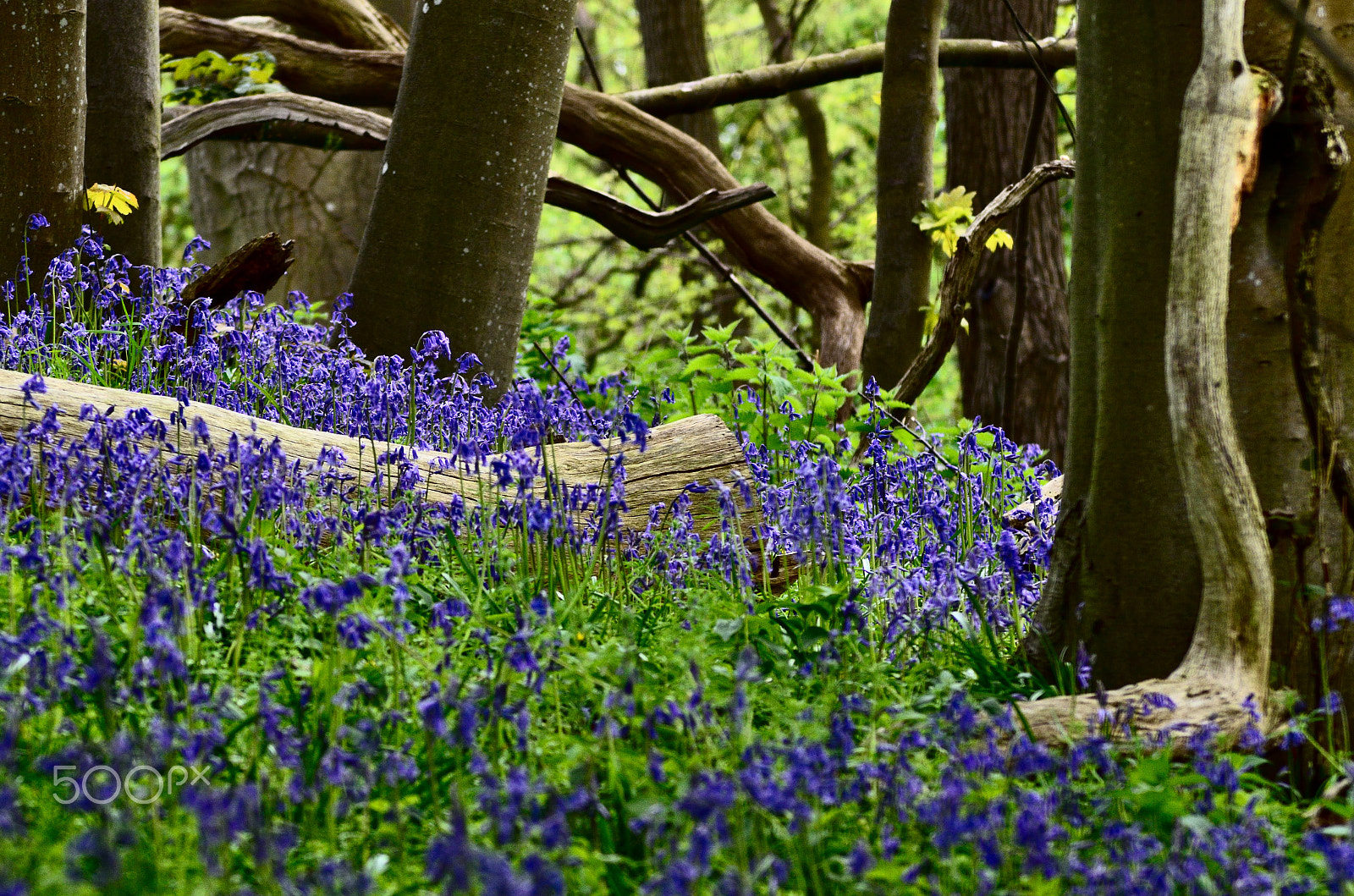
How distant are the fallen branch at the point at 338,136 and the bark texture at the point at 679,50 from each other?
3544 millimetres

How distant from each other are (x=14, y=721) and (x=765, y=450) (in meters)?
2.97

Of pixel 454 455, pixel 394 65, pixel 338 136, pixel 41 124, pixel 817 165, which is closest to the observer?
pixel 454 455

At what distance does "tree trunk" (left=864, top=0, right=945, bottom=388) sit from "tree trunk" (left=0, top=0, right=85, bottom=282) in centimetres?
437

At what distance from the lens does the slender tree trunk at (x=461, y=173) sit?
4.95 meters

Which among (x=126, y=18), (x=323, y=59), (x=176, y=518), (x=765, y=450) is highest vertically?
(x=323, y=59)

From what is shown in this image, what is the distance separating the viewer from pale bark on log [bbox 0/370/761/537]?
3.47 m

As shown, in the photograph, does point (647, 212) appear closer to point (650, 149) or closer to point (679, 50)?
point (650, 149)

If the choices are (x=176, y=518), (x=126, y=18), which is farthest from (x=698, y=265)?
(x=176, y=518)

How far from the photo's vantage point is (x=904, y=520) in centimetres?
394

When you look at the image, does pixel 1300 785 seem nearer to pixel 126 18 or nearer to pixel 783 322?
pixel 126 18

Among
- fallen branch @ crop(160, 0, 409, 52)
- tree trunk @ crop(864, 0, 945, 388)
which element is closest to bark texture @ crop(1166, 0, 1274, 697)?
tree trunk @ crop(864, 0, 945, 388)


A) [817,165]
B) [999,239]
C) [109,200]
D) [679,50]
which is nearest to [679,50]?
[679,50]

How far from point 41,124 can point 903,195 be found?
4637 millimetres

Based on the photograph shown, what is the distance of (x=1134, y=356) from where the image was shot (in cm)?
272
